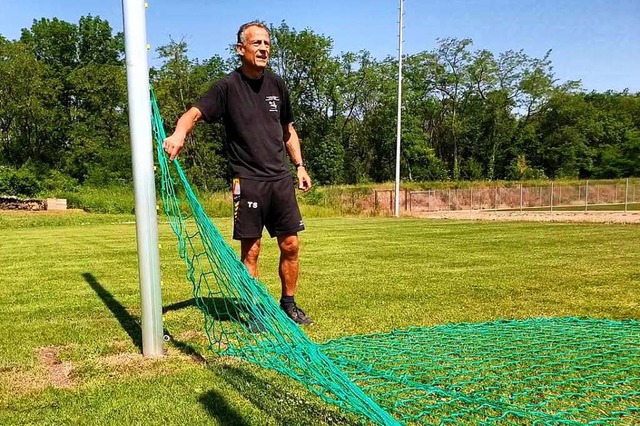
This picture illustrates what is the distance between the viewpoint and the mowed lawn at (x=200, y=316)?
2586 millimetres

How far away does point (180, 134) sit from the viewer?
3.31m

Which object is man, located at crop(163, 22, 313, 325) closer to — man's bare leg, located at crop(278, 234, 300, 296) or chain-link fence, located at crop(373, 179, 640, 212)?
man's bare leg, located at crop(278, 234, 300, 296)

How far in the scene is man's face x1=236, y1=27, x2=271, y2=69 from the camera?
143 inches

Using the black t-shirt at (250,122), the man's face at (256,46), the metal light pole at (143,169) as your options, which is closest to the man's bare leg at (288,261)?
the black t-shirt at (250,122)

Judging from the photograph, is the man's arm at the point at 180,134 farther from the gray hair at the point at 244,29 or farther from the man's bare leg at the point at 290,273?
the man's bare leg at the point at 290,273

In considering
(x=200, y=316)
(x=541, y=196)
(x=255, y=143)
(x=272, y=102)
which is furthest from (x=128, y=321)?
(x=541, y=196)

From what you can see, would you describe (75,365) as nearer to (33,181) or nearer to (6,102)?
(33,181)

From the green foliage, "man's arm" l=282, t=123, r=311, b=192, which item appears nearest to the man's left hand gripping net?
"man's arm" l=282, t=123, r=311, b=192

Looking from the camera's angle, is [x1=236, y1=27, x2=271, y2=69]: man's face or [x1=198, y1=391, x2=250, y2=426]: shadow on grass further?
[x1=236, y1=27, x2=271, y2=69]: man's face

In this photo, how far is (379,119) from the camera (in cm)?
4900

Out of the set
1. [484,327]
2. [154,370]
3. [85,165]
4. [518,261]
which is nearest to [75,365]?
[154,370]

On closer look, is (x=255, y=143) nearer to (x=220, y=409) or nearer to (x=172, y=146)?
(x=172, y=146)

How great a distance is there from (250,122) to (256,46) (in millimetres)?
485

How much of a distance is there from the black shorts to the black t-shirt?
6 cm
